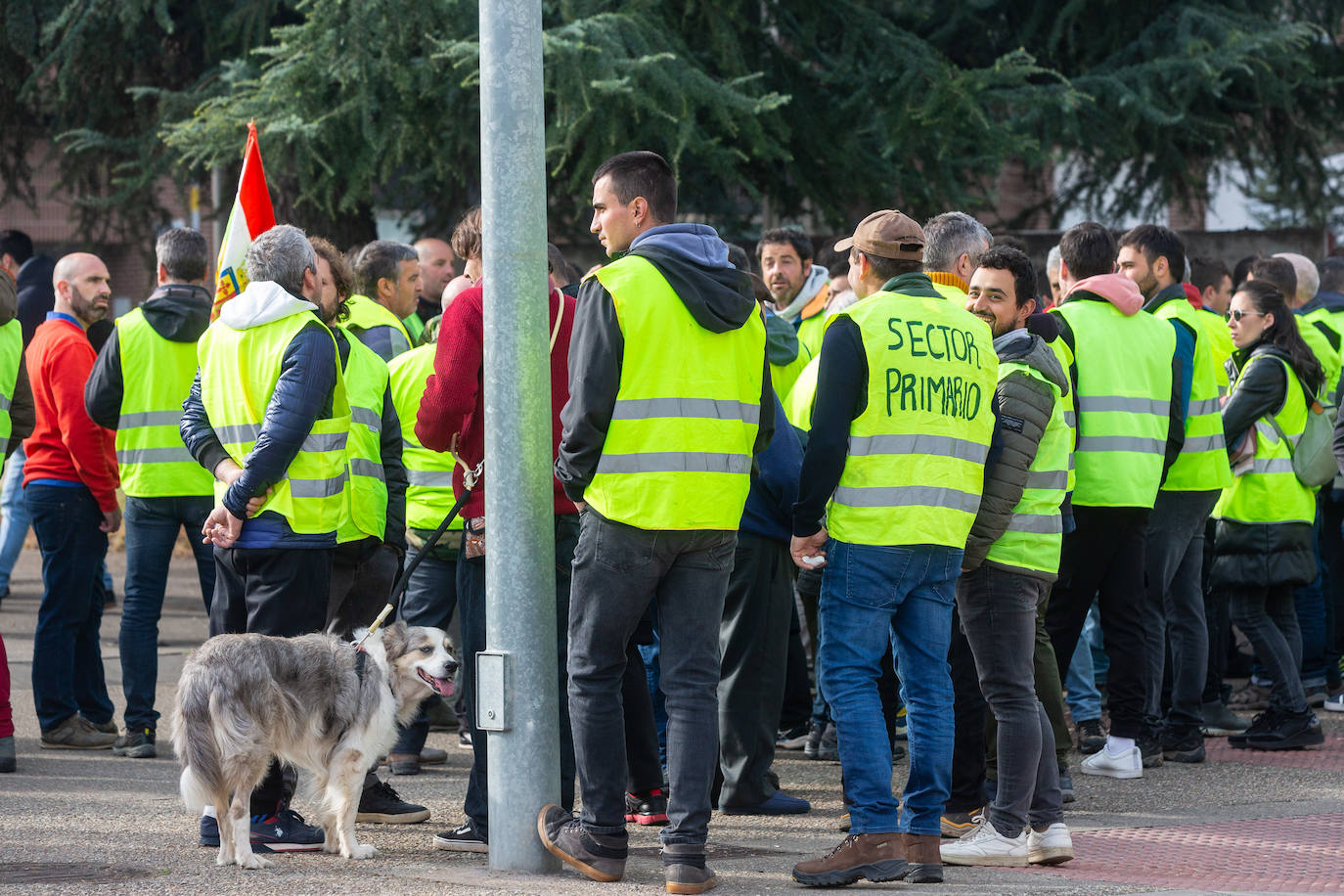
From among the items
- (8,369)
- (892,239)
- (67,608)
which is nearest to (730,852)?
(892,239)

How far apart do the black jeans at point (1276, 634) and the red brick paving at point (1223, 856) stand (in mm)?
1529

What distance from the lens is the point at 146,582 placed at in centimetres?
727

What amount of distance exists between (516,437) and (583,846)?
129 cm

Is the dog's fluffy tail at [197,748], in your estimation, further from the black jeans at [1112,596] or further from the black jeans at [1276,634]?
the black jeans at [1276,634]

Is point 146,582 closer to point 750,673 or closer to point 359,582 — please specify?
point 359,582

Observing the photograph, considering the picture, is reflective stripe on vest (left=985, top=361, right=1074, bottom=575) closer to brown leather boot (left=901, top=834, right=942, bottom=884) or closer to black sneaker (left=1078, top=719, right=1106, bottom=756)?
brown leather boot (left=901, top=834, right=942, bottom=884)

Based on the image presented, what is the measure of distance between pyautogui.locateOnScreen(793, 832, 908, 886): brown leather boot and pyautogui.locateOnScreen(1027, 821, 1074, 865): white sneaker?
696 mm

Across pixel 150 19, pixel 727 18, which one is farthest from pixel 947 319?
pixel 150 19

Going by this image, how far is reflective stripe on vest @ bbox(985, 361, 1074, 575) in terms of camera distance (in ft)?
18.1

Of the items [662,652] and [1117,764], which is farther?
[1117,764]

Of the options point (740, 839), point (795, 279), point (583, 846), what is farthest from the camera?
point (795, 279)

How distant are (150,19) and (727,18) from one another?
4.85 meters

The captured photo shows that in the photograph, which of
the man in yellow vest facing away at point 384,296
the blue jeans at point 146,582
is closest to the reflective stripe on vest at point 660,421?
the man in yellow vest facing away at point 384,296

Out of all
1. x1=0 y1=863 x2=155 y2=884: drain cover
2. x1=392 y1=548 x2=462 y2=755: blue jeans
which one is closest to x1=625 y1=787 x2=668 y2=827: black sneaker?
x1=392 y1=548 x2=462 y2=755: blue jeans
